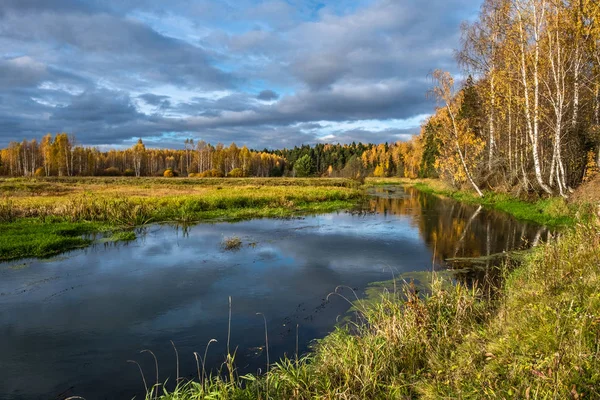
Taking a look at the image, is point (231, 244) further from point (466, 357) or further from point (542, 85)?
point (542, 85)

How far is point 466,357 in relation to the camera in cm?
493

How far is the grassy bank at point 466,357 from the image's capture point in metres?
3.91

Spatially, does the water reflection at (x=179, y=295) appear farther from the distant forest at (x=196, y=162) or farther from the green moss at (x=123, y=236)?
the distant forest at (x=196, y=162)

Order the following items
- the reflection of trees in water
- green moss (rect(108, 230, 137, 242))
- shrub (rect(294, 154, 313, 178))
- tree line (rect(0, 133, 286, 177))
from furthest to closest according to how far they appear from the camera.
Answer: shrub (rect(294, 154, 313, 178)) → tree line (rect(0, 133, 286, 177)) → green moss (rect(108, 230, 137, 242)) → the reflection of trees in water

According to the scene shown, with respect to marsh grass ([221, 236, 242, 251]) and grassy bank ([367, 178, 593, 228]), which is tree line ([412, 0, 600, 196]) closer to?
grassy bank ([367, 178, 593, 228])

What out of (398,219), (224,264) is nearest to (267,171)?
(398,219)

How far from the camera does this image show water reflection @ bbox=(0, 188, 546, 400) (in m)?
6.62

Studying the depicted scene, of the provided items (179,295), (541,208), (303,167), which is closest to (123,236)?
(179,295)

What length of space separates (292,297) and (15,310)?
22.2 feet

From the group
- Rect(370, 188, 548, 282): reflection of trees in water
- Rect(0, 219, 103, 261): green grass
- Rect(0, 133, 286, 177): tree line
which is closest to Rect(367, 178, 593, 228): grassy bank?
Rect(370, 188, 548, 282): reflection of trees in water

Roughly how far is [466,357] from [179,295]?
7.56 meters

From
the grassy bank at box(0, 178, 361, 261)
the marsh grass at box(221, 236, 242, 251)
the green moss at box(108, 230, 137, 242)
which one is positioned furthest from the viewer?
the green moss at box(108, 230, 137, 242)

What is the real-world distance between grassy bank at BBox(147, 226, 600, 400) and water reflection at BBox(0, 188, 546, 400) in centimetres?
131

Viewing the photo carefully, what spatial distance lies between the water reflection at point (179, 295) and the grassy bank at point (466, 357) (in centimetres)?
131
